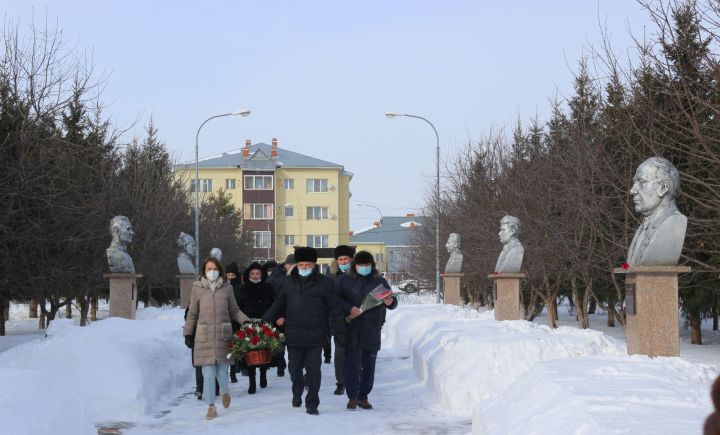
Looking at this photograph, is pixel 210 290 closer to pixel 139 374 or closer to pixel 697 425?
pixel 139 374

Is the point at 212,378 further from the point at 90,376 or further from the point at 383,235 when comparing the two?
the point at 383,235

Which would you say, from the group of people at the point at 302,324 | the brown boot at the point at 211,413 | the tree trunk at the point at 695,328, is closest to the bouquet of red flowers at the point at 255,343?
the group of people at the point at 302,324

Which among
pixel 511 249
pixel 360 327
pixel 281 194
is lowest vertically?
pixel 360 327

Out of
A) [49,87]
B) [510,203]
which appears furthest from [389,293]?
[510,203]

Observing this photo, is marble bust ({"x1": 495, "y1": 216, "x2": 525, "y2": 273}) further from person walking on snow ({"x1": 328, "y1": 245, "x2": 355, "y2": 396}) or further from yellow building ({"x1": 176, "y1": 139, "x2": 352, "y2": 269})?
yellow building ({"x1": 176, "y1": 139, "x2": 352, "y2": 269})

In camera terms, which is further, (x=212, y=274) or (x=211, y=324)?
(x=212, y=274)

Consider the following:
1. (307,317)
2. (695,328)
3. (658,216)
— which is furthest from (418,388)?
(695,328)

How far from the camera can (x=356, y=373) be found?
37.4 ft

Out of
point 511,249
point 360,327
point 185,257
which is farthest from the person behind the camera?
point 185,257

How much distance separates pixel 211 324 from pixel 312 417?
5.41ft

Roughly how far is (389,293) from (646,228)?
3236 millimetres

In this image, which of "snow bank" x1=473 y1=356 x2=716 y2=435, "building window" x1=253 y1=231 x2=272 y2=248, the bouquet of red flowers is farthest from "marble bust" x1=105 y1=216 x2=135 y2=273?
"building window" x1=253 y1=231 x2=272 y2=248

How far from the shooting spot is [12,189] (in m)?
16.5

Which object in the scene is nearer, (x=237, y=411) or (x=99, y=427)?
(x=99, y=427)
